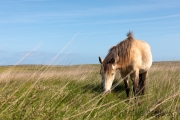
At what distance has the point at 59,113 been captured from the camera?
9.61 ft

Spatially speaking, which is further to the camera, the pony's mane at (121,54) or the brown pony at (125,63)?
the pony's mane at (121,54)

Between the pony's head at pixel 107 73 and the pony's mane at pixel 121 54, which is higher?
the pony's mane at pixel 121 54

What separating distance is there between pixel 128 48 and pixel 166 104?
3.40 metres

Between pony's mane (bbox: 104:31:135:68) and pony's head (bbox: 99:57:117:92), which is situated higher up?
pony's mane (bbox: 104:31:135:68)

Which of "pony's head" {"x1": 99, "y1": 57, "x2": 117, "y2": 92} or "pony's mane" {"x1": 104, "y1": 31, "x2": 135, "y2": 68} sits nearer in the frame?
"pony's head" {"x1": 99, "y1": 57, "x2": 117, "y2": 92}

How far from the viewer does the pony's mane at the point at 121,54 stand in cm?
759

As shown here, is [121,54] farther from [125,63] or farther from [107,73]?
[107,73]

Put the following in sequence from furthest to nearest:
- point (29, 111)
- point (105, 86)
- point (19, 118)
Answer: point (105, 86) < point (29, 111) < point (19, 118)

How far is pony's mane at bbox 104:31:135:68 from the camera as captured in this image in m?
7.59

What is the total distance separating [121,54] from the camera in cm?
770

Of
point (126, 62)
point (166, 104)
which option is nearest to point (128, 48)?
point (126, 62)

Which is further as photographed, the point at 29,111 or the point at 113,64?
the point at 113,64

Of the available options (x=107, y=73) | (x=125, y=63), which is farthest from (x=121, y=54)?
(x=107, y=73)

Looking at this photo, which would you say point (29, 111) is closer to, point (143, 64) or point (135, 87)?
point (135, 87)
